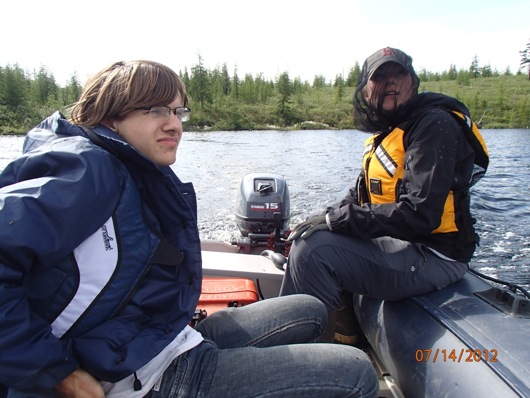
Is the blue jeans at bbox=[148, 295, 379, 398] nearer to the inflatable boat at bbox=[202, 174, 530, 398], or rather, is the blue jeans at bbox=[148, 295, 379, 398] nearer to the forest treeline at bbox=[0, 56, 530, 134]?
the inflatable boat at bbox=[202, 174, 530, 398]

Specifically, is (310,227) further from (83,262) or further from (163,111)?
(83,262)

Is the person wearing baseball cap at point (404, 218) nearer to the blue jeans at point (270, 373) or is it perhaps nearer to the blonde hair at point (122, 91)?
the blue jeans at point (270, 373)

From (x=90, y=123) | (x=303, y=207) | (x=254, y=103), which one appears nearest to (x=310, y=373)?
(x=90, y=123)

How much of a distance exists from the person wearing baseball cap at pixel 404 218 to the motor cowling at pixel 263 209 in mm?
1484

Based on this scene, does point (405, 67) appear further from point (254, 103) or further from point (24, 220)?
point (254, 103)

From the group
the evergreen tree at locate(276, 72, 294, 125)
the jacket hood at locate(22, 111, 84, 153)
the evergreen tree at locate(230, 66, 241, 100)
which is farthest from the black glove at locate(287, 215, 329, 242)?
the evergreen tree at locate(230, 66, 241, 100)

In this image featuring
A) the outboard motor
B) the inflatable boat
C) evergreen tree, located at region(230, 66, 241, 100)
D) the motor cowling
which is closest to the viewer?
the inflatable boat

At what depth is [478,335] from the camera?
4.89 feet

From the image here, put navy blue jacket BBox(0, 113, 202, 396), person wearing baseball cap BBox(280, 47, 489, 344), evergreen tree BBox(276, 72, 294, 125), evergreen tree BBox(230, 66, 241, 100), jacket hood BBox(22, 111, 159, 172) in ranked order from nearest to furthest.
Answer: navy blue jacket BBox(0, 113, 202, 396) < jacket hood BBox(22, 111, 159, 172) < person wearing baseball cap BBox(280, 47, 489, 344) < evergreen tree BBox(276, 72, 294, 125) < evergreen tree BBox(230, 66, 241, 100)

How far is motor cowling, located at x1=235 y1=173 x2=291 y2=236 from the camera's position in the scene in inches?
140

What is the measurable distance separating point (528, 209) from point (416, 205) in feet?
21.4

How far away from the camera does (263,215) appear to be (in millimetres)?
3562

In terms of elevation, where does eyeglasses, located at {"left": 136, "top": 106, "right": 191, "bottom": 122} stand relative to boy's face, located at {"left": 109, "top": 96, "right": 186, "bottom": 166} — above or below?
above
